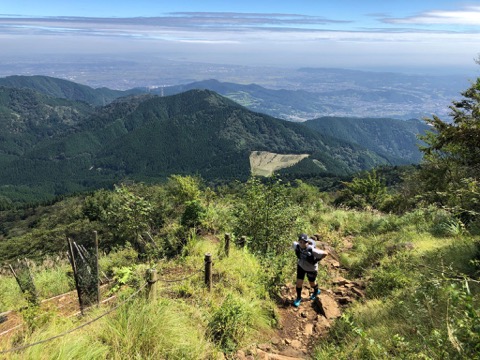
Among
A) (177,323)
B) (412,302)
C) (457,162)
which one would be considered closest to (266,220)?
(412,302)

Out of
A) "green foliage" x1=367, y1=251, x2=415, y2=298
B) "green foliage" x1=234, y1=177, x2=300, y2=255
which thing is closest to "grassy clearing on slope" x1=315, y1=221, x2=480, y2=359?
"green foliage" x1=367, y1=251, x2=415, y2=298

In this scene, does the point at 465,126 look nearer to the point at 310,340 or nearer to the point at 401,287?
the point at 401,287

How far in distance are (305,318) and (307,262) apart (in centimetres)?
121

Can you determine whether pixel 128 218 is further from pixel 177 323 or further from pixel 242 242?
pixel 177 323

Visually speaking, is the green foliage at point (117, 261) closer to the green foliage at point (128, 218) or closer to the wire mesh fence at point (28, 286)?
the green foliage at point (128, 218)

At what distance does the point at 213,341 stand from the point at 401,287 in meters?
4.23

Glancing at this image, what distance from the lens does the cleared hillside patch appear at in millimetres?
175625

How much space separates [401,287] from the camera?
7000mm

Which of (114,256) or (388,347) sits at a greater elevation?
(388,347)

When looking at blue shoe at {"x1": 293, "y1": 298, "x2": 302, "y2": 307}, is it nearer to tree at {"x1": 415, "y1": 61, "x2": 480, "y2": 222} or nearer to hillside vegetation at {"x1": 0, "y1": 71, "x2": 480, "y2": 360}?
hillside vegetation at {"x1": 0, "y1": 71, "x2": 480, "y2": 360}

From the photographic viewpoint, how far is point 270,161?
616 feet

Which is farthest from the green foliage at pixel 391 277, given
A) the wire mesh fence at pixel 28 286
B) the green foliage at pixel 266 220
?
the wire mesh fence at pixel 28 286

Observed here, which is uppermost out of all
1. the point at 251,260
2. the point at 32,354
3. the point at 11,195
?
the point at 32,354

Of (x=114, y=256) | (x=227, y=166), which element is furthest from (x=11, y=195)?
(x=114, y=256)
